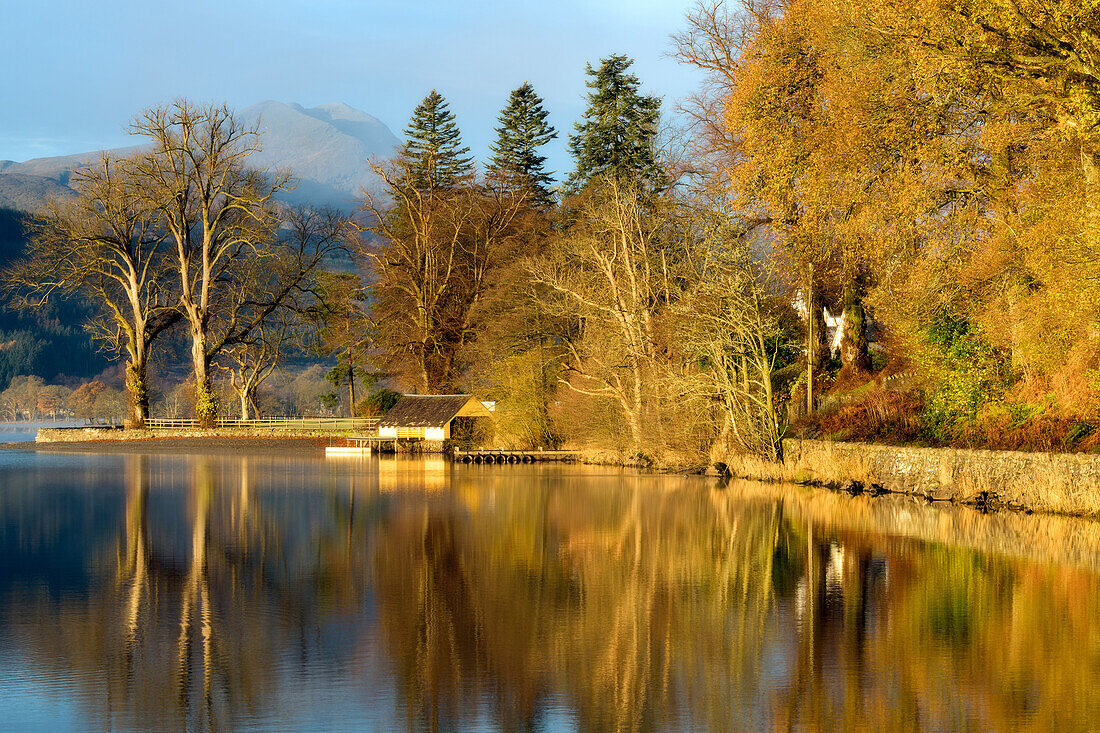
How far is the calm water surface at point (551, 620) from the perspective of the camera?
8.99 m

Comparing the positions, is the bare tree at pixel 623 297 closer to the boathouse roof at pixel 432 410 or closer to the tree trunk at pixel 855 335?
the tree trunk at pixel 855 335

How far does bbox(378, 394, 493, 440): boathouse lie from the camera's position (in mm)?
51875

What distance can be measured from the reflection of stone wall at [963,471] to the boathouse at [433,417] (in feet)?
71.9

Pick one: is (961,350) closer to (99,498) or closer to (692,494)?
(692,494)

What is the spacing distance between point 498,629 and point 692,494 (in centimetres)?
1746

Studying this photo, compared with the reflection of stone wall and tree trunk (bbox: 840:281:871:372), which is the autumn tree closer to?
tree trunk (bbox: 840:281:871:372)

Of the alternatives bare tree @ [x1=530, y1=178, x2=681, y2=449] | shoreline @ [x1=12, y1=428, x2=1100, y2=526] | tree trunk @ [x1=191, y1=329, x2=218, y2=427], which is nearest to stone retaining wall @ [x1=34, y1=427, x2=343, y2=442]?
tree trunk @ [x1=191, y1=329, x2=218, y2=427]

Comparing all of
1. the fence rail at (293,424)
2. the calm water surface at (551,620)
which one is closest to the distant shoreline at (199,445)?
the fence rail at (293,424)

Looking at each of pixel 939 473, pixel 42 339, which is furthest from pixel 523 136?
pixel 42 339

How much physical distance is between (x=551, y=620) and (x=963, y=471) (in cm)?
1637

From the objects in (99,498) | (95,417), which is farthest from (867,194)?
(95,417)

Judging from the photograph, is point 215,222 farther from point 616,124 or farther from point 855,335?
point 855,335

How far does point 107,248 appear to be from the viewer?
65.9 meters

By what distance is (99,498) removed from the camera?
2962 centimetres
